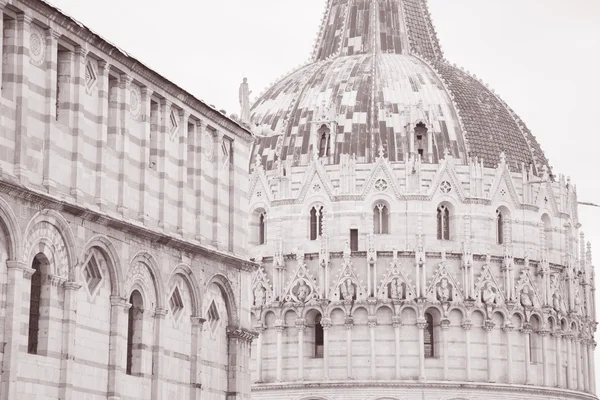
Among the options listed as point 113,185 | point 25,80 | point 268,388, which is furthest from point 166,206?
point 268,388

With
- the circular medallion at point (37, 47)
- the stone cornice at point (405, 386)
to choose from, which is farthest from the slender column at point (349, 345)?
the circular medallion at point (37, 47)

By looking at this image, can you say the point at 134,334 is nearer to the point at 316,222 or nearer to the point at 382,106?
the point at 316,222

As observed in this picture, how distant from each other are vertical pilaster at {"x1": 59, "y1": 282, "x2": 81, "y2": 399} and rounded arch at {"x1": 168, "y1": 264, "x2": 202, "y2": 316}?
224 inches

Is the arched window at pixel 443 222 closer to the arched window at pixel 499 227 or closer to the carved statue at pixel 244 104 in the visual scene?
the arched window at pixel 499 227

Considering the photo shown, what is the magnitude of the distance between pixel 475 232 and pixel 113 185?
49476 mm

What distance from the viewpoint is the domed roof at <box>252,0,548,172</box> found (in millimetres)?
89125

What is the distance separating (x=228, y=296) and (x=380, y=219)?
136 ft

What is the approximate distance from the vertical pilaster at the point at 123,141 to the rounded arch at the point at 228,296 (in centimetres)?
605

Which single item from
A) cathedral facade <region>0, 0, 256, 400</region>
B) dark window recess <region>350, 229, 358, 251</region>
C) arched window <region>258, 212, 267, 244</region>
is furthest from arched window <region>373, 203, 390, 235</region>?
cathedral facade <region>0, 0, 256, 400</region>

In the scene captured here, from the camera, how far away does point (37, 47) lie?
37.1 meters

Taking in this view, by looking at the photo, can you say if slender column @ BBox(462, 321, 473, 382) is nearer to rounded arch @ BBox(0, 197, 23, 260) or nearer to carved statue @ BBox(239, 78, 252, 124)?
carved statue @ BBox(239, 78, 252, 124)

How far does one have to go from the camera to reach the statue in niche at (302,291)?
285 ft

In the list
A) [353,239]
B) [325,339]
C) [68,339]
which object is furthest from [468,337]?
[68,339]

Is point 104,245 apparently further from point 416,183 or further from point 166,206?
point 416,183
